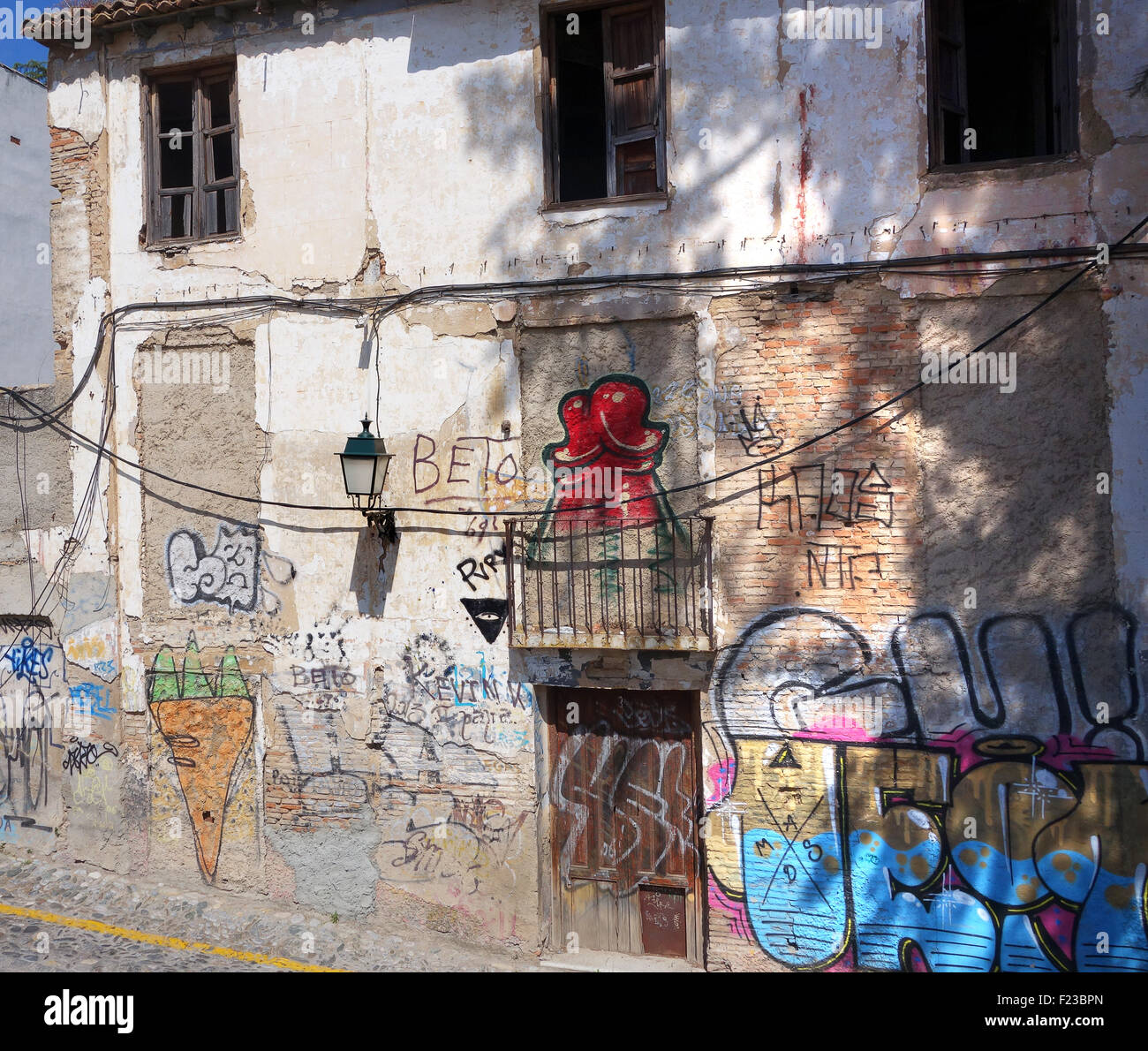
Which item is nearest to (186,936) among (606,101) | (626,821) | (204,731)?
(204,731)

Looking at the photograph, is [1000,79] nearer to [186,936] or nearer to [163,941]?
[186,936]

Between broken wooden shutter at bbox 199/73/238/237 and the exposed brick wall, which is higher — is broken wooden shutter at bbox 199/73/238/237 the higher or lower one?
the higher one

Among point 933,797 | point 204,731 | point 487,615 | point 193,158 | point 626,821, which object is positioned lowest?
point 626,821

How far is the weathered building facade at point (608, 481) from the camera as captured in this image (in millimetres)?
6500

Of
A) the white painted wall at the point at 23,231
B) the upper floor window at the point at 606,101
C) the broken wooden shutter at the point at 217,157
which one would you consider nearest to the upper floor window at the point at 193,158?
the broken wooden shutter at the point at 217,157

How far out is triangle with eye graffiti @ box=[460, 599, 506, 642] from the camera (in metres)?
7.62

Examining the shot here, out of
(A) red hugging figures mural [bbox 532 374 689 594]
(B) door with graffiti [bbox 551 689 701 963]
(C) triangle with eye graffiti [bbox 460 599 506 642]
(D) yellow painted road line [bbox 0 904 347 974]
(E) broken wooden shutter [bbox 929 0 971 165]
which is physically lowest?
(D) yellow painted road line [bbox 0 904 347 974]

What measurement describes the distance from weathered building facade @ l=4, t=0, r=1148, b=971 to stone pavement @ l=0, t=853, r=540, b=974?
221mm

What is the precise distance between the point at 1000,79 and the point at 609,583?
4.49 metres

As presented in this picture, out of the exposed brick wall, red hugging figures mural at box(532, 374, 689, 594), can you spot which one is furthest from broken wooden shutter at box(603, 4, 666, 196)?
red hugging figures mural at box(532, 374, 689, 594)

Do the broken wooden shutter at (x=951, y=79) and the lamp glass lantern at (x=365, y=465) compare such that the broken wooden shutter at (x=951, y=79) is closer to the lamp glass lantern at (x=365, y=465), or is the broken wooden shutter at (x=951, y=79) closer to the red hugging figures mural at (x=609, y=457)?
the red hugging figures mural at (x=609, y=457)

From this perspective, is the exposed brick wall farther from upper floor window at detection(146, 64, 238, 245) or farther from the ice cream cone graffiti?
upper floor window at detection(146, 64, 238, 245)

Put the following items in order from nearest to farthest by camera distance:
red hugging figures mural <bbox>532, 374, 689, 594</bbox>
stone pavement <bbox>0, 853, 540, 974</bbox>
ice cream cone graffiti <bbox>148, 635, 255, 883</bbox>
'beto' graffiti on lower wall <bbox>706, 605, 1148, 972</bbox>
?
'beto' graffiti on lower wall <bbox>706, 605, 1148, 972</bbox> → red hugging figures mural <bbox>532, 374, 689, 594</bbox> → stone pavement <bbox>0, 853, 540, 974</bbox> → ice cream cone graffiti <bbox>148, 635, 255, 883</bbox>

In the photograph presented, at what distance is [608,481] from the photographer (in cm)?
744
